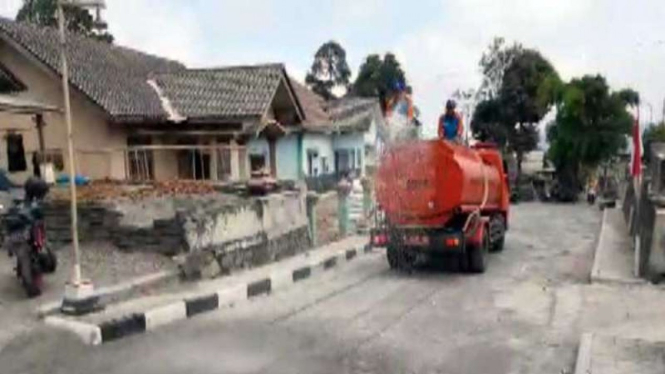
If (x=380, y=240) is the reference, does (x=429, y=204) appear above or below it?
above

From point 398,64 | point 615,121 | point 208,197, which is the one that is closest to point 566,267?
point 208,197

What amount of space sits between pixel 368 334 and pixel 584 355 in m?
2.53

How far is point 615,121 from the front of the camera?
1404 inches

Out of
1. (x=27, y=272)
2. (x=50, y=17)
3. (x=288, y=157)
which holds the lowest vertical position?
(x=27, y=272)

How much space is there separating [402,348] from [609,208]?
2473 cm

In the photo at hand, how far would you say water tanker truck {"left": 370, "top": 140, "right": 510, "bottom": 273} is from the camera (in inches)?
518

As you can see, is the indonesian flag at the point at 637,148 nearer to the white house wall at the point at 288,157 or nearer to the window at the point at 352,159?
the white house wall at the point at 288,157

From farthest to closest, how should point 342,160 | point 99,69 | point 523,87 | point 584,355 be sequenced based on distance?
point 523,87 < point 342,160 < point 99,69 < point 584,355

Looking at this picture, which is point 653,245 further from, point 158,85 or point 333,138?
point 333,138

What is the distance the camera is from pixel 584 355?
7.48 metres

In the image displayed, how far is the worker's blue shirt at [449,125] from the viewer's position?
47.4ft

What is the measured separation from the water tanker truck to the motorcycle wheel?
6.54 metres

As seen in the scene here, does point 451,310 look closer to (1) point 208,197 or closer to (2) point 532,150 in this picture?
(1) point 208,197

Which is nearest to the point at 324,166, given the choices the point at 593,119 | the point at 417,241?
the point at 593,119
